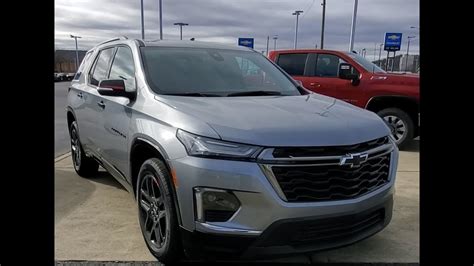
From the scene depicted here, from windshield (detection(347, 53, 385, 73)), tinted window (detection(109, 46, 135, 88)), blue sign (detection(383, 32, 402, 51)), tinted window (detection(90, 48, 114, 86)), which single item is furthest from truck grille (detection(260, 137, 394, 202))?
blue sign (detection(383, 32, 402, 51))

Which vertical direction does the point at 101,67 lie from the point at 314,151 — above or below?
above

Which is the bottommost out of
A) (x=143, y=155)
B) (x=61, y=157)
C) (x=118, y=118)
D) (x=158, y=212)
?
(x=61, y=157)

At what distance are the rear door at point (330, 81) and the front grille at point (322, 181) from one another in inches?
218

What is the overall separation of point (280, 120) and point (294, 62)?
6285 millimetres

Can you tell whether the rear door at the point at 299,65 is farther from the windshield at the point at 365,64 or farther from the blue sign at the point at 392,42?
the blue sign at the point at 392,42

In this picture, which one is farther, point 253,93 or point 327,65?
point 327,65

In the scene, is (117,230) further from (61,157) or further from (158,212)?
(61,157)

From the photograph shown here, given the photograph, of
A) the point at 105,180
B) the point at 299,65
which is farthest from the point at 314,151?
the point at 299,65

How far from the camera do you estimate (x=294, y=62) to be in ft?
29.0

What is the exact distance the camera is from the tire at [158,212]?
2.77 meters

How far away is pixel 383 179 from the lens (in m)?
3.00
